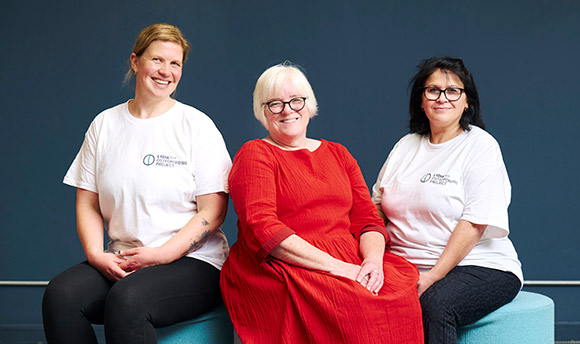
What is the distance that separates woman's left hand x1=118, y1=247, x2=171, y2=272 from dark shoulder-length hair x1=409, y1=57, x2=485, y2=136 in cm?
123

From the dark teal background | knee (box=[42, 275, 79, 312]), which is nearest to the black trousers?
knee (box=[42, 275, 79, 312])

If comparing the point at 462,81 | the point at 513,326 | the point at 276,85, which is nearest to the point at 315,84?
the point at 462,81

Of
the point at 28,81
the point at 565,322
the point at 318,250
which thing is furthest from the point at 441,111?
the point at 28,81

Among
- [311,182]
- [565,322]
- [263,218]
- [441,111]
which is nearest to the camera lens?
[263,218]

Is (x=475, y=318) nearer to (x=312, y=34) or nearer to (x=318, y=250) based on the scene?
(x=318, y=250)

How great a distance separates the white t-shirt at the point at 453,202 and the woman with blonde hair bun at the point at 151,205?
73cm

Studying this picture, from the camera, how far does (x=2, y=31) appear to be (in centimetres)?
368

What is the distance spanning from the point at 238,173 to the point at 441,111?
2.90 feet

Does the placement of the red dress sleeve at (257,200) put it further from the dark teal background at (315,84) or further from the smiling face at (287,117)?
the dark teal background at (315,84)

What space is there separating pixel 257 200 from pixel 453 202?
0.78 metres

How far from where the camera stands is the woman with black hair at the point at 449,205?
6.55 ft

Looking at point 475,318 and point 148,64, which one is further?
point 148,64

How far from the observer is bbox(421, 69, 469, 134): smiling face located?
7.52 ft

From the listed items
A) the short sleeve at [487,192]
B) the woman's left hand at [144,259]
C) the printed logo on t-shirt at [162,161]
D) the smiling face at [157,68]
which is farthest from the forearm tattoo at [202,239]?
the short sleeve at [487,192]
